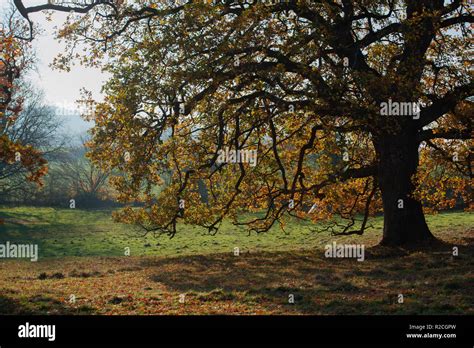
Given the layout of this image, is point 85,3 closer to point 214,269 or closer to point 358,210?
point 214,269

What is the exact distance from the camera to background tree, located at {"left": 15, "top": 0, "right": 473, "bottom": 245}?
723 inches

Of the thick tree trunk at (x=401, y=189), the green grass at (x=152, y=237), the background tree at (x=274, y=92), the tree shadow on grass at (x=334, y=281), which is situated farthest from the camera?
the green grass at (x=152, y=237)

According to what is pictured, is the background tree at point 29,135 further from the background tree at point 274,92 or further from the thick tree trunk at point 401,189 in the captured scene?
the thick tree trunk at point 401,189

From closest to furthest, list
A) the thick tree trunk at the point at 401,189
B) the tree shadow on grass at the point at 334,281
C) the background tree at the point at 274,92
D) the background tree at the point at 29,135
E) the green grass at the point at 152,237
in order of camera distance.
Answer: the tree shadow on grass at the point at 334,281, the background tree at the point at 274,92, the thick tree trunk at the point at 401,189, the green grass at the point at 152,237, the background tree at the point at 29,135

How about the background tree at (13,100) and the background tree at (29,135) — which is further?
the background tree at (29,135)

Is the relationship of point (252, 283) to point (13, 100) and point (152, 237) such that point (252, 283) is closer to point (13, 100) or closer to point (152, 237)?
point (13, 100)

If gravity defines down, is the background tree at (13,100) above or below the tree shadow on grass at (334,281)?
above

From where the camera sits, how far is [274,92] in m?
19.2

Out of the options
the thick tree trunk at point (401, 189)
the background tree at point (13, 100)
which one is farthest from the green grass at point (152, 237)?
the background tree at point (13, 100)

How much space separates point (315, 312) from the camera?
1190 cm

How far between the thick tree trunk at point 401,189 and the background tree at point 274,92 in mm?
44

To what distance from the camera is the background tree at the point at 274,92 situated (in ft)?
60.2

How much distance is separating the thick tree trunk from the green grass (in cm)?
521
